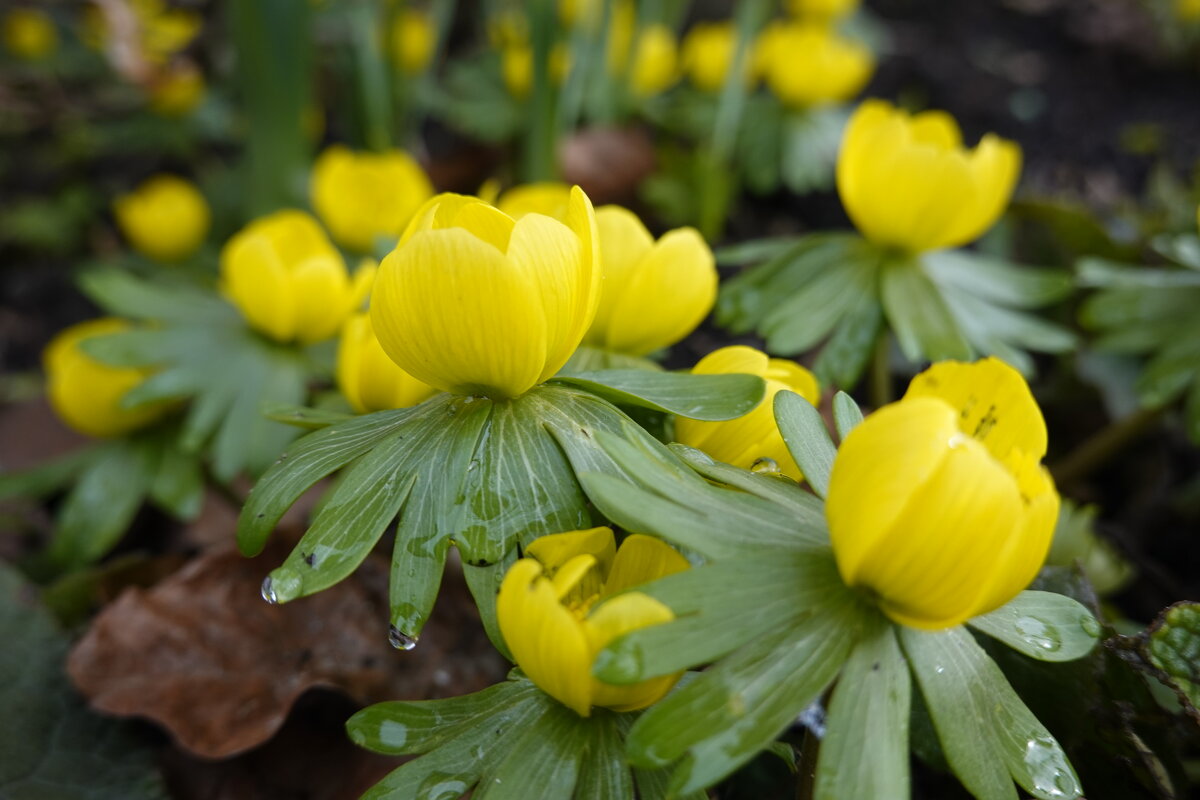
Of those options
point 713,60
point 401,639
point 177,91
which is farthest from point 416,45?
point 401,639

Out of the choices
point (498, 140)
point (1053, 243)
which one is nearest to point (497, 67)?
point (498, 140)

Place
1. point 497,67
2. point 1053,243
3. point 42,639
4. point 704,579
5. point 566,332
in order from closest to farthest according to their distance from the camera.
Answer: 1. point 704,579
2. point 566,332
3. point 42,639
4. point 1053,243
5. point 497,67

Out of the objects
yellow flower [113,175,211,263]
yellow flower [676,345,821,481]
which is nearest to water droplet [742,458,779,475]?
yellow flower [676,345,821,481]

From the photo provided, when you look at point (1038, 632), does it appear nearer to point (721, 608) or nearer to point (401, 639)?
point (721, 608)

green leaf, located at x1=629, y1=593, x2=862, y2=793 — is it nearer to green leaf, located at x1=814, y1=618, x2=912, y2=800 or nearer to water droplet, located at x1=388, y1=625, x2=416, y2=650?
green leaf, located at x1=814, y1=618, x2=912, y2=800

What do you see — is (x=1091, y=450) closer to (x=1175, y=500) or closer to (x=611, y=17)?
(x=1175, y=500)

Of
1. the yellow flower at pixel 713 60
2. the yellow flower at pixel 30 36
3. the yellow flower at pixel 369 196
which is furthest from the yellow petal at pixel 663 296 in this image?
the yellow flower at pixel 30 36
